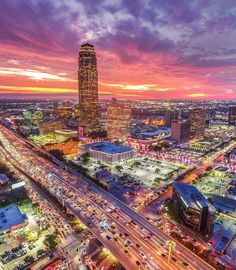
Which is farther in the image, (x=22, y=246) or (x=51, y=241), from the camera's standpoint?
(x=22, y=246)

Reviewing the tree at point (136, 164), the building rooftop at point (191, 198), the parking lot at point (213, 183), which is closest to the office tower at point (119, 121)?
the tree at point (136, 164)

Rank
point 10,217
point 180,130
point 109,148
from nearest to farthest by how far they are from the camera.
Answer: point 10,217 → point 109,148 → point 180,130

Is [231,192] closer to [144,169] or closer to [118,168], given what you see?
[144,169]

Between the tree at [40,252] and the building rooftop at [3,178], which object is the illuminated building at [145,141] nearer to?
the building rooftop at [3,178]

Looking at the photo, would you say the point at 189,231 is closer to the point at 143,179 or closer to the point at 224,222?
the point at 224,222

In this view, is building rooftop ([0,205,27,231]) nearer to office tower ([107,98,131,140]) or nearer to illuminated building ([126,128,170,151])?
illuminated building ([126,128,170,151])

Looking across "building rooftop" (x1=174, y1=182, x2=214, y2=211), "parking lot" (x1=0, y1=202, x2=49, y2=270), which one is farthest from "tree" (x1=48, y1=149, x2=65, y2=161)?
"building rooftop" (x1=174, y1=182, x2=214, y2=211)

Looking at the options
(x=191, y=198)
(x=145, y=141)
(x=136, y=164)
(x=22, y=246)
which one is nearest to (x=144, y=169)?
(x=136, y=164)
